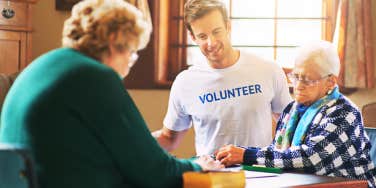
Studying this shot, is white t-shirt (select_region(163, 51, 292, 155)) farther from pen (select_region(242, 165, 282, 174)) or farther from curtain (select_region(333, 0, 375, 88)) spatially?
curtain (select_region(333, 0, 375, 88))

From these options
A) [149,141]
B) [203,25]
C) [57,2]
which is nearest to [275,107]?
[203,25]

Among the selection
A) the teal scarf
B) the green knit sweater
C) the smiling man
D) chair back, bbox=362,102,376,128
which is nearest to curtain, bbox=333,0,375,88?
chair back, bbox=362,102,376,128

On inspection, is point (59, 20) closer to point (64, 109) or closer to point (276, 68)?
→ point (276, 68)

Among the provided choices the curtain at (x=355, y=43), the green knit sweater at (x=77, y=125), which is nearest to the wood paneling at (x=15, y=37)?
the curtain at (x=355, y=43)

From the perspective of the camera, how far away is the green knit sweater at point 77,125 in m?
1.82

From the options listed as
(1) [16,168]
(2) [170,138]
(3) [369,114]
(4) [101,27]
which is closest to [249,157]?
(2) [170,138]

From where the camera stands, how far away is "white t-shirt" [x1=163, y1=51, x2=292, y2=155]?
3076mm

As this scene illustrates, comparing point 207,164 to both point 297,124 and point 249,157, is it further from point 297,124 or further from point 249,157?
point 297,124

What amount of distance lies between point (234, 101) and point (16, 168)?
1.51 metres

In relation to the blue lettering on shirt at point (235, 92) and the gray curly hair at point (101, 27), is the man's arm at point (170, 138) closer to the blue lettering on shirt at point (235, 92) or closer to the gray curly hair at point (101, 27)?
the blue lettering on shirt at point (235, 92)

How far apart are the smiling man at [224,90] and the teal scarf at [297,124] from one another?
273mm

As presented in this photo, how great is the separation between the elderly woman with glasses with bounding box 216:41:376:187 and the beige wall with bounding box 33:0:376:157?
6.93ft

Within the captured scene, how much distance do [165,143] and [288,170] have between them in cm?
84

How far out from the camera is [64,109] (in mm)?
1820
